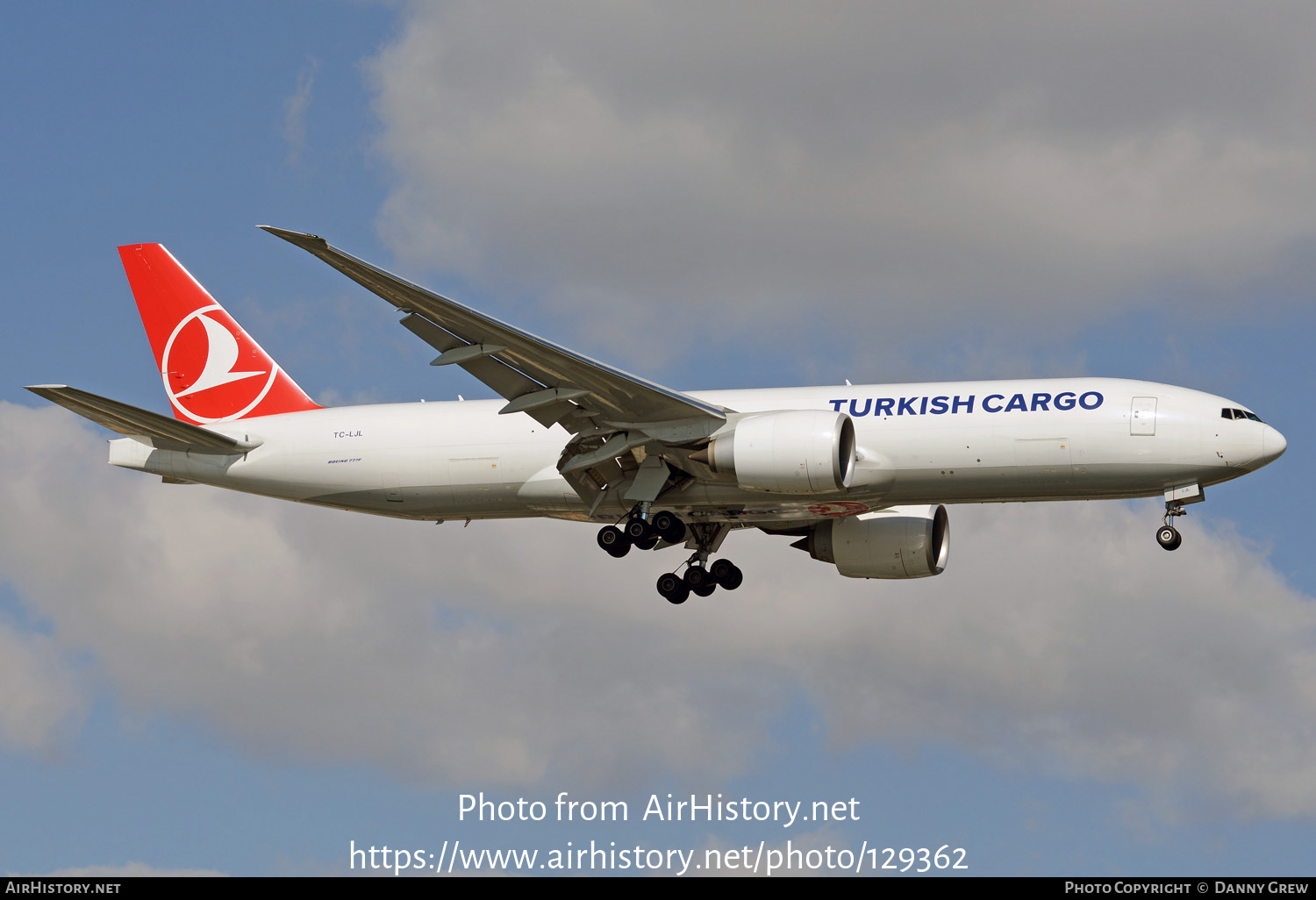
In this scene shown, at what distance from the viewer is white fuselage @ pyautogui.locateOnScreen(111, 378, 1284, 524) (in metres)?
35.4

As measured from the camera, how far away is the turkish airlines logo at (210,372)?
140ft

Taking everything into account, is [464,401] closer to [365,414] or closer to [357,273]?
[365,414]

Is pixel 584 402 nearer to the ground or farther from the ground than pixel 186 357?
nearer to the ground

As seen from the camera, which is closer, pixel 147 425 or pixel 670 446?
pixel 670 446

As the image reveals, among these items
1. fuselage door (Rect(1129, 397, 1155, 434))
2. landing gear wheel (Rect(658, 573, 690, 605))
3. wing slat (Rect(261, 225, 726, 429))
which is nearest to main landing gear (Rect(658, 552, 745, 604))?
landing gear wheel (Rect(658, 573, 690, 605))

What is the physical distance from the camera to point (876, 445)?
1431 inches

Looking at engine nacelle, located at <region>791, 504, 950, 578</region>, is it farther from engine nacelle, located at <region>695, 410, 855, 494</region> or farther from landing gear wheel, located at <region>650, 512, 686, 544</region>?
engine nacelle, located at <region>695, 410, 855, 494</region>

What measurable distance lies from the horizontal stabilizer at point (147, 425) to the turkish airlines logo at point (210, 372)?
1.79m

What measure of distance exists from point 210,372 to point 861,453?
58.6ft

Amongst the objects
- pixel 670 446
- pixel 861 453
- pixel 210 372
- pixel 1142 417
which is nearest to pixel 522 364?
pixel 670 446

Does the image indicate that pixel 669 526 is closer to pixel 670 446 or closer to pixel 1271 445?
pixel 670 446

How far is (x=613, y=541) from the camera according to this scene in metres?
38.5
